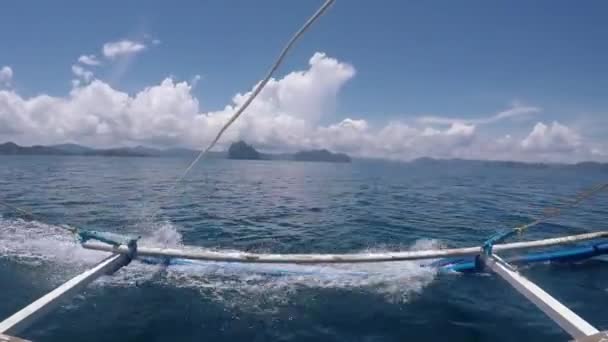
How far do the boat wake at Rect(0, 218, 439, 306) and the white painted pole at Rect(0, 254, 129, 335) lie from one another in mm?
1796

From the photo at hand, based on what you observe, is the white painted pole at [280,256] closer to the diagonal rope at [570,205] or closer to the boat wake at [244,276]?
the diagonal rope at [570,205]

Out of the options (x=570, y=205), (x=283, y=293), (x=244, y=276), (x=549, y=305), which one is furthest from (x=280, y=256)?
(x=570, y=205)

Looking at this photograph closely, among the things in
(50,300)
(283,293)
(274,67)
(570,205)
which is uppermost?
(274,67)

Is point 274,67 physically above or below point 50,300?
above

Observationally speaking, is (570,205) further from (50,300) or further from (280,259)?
(50,300)

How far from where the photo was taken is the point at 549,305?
17.3 ft

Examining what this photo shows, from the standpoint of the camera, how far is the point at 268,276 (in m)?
8.66

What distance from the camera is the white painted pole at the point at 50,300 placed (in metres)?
4.30

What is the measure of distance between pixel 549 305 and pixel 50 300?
7748mm

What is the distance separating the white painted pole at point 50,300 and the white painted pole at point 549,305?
24.2 feet

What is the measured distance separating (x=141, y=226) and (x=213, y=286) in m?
8.57

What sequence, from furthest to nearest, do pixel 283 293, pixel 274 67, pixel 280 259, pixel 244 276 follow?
pixel 244 276
pixel 283 293
pixel 280 259
pixel 274 67

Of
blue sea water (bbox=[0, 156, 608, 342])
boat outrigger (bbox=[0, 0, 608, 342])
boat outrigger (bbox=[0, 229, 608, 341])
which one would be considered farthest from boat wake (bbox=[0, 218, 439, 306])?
boat outrigger (bbox=[0, 229, 608, 341])

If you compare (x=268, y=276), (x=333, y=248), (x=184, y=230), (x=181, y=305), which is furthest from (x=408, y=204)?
(x=181, y=305)
